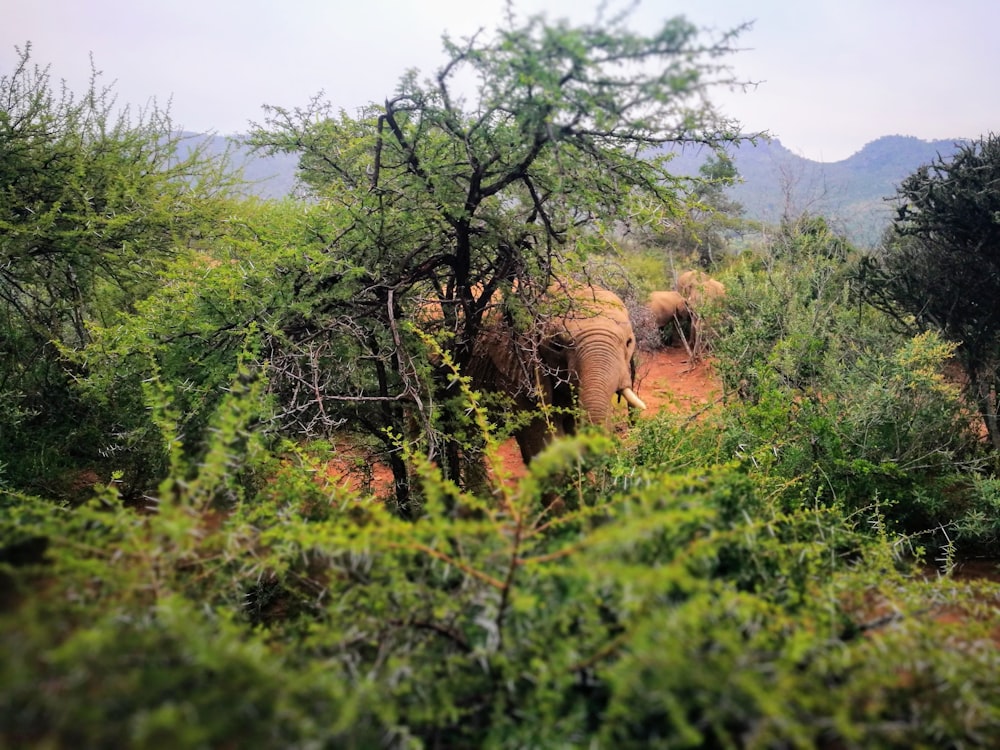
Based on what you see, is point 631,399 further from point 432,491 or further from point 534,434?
point 432,491

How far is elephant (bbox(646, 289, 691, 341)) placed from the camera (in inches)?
679

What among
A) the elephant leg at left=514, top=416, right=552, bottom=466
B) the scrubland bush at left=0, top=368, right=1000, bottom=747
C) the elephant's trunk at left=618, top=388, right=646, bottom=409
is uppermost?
the scrubland bush at left=0, top=368, right=1000, bottom=747

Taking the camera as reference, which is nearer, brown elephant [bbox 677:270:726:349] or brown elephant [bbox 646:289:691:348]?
brown elephant [bbox 677:270:726:349]

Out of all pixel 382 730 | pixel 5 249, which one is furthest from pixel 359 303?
pixel 5 249

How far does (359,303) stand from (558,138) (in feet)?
6.15

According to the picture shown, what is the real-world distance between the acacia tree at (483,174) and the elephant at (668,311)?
12962 millimetres

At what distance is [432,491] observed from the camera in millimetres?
1747

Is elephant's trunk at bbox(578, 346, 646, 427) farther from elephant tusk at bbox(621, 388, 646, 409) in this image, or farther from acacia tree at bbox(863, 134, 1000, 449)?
acacia tree at bbox(863, 134, 1000, 449)

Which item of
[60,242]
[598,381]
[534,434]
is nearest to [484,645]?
[598,381]

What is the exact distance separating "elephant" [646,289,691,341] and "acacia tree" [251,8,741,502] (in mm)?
12962

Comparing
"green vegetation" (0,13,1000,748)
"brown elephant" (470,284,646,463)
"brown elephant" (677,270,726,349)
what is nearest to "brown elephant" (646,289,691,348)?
"brown elephant" (677,270,726,349)

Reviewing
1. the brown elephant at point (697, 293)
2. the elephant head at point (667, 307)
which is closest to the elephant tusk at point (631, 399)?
the brown elephant at point (697, 293)

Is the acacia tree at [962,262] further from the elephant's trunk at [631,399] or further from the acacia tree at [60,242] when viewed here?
the acacia tree at [60,242]

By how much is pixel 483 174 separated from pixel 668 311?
1443 centimetres
